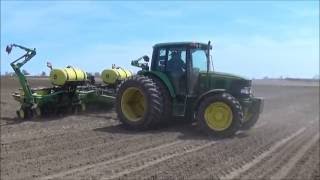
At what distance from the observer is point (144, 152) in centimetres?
1089

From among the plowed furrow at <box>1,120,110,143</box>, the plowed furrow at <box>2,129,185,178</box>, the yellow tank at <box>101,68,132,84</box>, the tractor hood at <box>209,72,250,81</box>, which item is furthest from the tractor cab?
the yellow tank at <box>101,68,132,84</box>

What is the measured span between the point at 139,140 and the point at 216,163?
7.92ft

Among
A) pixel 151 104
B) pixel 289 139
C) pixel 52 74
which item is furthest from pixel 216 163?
pixel 52 74

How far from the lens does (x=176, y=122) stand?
15016mm

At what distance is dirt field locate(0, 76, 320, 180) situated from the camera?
30.5 ft

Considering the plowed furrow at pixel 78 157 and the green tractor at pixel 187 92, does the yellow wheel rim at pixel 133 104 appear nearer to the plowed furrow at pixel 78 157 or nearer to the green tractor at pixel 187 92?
the green tractor at pixel 187 92

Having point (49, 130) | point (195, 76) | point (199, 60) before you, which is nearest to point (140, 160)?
point (49, 130)

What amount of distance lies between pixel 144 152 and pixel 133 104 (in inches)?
155

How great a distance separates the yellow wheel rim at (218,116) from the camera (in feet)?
43.0

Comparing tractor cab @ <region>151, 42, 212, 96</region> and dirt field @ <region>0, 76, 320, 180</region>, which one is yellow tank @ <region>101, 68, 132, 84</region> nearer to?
dirt field @ <region>0, 76, 320, 180</region>

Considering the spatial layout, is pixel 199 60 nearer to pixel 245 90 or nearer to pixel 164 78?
pixel 164 78

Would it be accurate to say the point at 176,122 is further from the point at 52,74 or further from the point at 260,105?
the point at 52,74

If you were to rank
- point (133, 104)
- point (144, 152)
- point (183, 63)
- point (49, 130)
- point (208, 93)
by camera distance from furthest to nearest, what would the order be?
point (133, 104) < point (183, 63) < point (208, 93) < point (49, 130) < point (144, 152)

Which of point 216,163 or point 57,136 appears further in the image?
point 57,136
